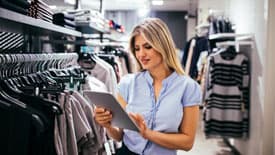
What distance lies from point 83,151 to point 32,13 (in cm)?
79

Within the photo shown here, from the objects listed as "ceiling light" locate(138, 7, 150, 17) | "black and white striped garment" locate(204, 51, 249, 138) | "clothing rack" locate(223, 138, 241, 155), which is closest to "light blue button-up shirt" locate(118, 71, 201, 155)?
"black and white striped garment" locate(204, 51, 249, 138)

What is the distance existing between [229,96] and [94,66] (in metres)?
1.77

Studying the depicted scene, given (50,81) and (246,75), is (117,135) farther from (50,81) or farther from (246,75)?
(246,75)

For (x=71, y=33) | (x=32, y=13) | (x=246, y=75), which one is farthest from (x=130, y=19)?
(x=32, y=13)

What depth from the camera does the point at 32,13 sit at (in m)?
1.97

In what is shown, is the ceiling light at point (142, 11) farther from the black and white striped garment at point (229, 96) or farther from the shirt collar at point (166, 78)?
the shirt collar at point (166, 78)

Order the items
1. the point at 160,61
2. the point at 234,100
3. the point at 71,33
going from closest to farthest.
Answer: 1. the point at 160,61
2. the point at 71,33
3. the point at 234,100

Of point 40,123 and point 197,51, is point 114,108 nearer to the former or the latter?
point 40,123

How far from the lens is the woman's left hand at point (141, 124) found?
62.2 inches

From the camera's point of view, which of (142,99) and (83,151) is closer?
(142,99)

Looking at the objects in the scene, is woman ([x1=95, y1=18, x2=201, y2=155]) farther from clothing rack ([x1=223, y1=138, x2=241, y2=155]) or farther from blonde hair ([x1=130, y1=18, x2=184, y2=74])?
clothing rack ([x1=223, y1=138, x2=241, y2=155])

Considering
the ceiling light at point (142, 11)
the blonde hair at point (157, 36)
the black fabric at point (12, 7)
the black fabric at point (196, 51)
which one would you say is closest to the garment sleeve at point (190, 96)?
the blonde hair at point (157, 36)

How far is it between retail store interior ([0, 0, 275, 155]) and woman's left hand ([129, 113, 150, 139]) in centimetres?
34

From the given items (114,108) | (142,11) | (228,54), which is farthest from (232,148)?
(142,11)
